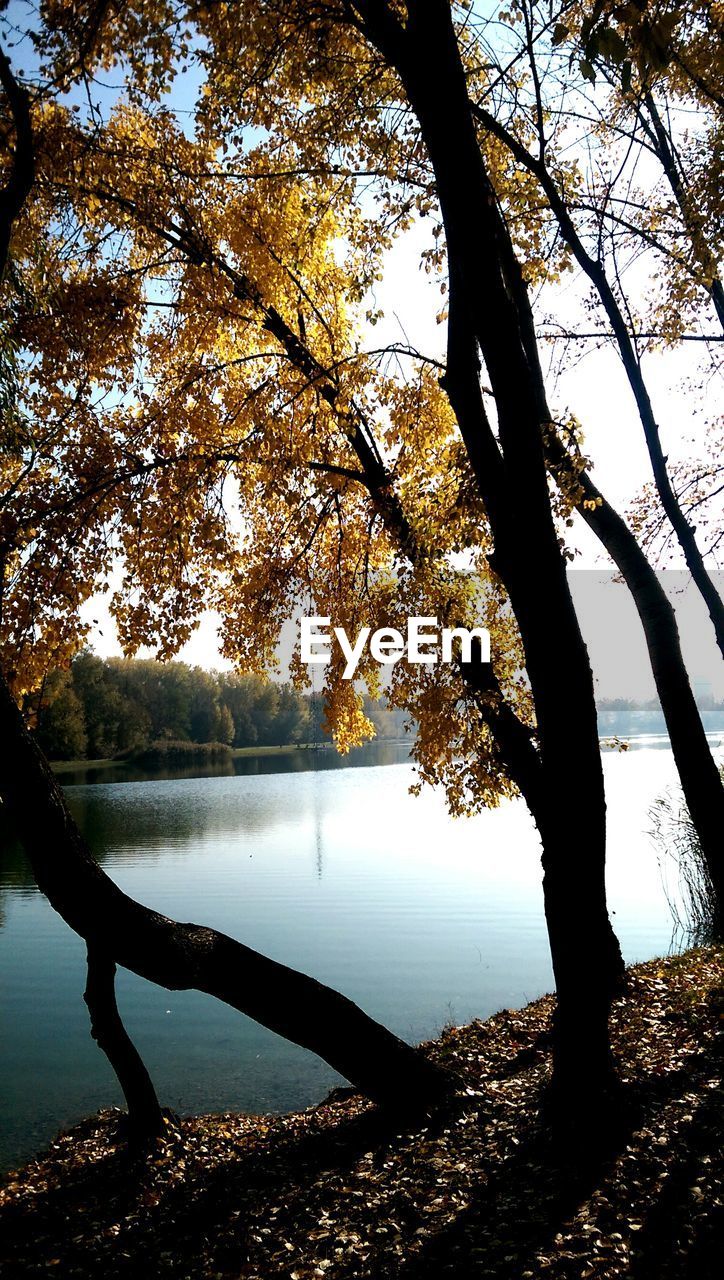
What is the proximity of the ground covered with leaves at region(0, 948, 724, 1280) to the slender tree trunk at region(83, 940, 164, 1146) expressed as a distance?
0.60ft

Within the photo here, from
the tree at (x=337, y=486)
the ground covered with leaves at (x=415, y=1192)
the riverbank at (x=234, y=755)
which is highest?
the tree at (x=337, y=486)

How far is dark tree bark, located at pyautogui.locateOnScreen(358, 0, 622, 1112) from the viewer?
15.2ft

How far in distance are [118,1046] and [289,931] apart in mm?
10468

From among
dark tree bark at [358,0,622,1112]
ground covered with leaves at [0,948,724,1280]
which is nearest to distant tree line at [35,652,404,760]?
ground covered with leaves at [0,948,724,1280]

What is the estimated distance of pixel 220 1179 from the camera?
5.19 metres

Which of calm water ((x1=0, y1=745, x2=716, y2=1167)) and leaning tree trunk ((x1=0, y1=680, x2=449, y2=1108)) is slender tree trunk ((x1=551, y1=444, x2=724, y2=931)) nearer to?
calm water ((x1=0, y1=745, x2=716, y2=1167))

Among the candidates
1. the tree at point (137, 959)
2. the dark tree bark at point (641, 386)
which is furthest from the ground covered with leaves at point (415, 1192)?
the dark tree bark at point (641, 386)

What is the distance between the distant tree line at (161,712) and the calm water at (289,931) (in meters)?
21.5

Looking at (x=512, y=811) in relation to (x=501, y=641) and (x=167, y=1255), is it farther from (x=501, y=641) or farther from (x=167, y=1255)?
(x=167, y=1255)

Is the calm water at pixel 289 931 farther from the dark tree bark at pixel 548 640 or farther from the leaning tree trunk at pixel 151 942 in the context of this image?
the leaning tree trunk at pixel 151 942

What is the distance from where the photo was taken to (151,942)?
4.98m

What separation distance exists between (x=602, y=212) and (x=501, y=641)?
4634mm

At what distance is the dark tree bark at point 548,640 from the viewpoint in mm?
4629

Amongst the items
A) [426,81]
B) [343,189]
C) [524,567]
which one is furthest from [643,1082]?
[343,189]
